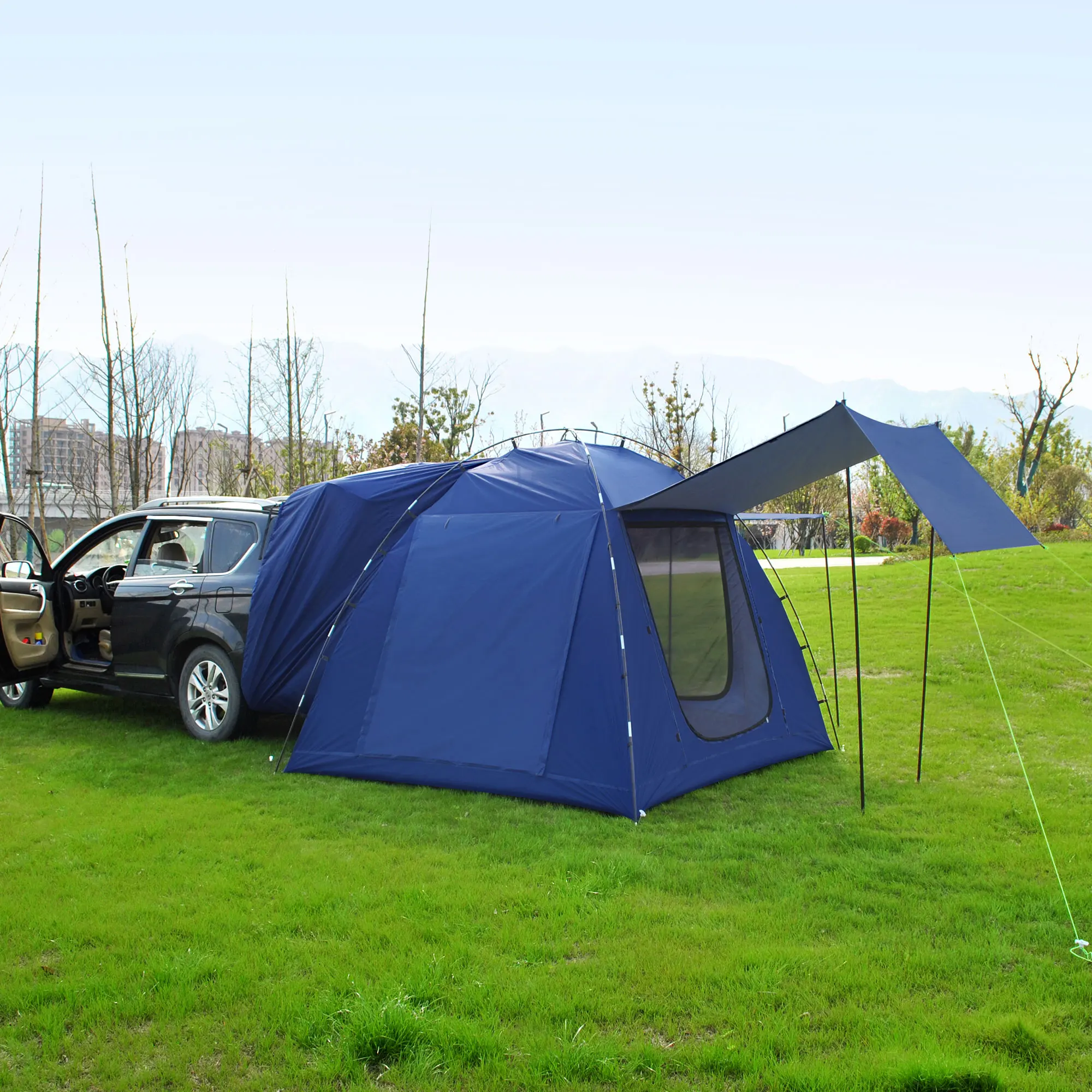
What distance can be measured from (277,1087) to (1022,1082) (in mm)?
2255

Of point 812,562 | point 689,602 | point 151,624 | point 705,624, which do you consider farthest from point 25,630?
point 812,562

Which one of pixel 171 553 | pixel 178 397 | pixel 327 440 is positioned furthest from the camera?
pixel 327 440

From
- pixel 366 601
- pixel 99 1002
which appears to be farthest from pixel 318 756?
pixel 99 1002

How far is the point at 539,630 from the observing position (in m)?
6.25

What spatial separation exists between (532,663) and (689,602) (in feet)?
4.44

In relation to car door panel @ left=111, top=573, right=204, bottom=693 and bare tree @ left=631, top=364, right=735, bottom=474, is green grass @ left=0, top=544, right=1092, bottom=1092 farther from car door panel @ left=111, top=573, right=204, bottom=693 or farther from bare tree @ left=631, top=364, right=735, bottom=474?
bare tree @ left=631, top=364, right=735, bottom=474

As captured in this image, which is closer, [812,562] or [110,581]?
[110,581]

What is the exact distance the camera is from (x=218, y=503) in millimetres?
7906

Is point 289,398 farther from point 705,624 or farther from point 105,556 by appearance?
point 705,624

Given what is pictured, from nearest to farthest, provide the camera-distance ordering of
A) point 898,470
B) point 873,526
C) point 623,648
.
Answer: point 898,470, point 623,648, point 873,526

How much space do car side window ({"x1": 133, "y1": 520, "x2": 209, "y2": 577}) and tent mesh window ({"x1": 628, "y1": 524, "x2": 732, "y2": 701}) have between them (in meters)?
3.60

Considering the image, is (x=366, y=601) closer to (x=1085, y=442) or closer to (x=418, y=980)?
(x=418, y=980)

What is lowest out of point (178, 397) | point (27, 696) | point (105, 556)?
point (27, 696)

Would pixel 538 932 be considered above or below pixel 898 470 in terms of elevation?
below
